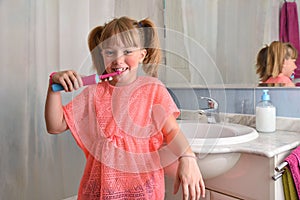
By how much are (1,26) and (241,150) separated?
1009 mm

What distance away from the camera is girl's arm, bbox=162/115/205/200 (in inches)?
26.2

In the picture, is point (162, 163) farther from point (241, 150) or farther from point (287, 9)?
point (287, 9)

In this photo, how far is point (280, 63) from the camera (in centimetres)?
123

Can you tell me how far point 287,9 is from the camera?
121cm

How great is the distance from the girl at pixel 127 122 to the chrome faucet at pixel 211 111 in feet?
0.84

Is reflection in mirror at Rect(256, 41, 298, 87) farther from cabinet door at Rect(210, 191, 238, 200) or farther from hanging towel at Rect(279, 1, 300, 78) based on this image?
cabinet door at Rect(210, 191, 238, 200)

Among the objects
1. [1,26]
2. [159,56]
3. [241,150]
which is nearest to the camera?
[159,56]

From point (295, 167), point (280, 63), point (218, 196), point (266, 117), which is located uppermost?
point (280, 63)

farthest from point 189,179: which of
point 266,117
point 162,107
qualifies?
point 266,117

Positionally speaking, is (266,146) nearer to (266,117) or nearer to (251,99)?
(266,117)

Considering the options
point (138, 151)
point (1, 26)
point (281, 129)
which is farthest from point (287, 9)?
point (1, 26)

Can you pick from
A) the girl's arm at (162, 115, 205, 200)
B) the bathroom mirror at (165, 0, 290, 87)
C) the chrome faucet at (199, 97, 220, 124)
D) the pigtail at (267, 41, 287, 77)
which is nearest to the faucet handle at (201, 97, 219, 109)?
the chrome faucet at (199, 97, 220, 124)

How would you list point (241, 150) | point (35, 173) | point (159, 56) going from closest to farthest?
point (159, 56) → point (241, 150) → point (35, 173)

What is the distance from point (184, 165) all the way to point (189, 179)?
33 millimetres
